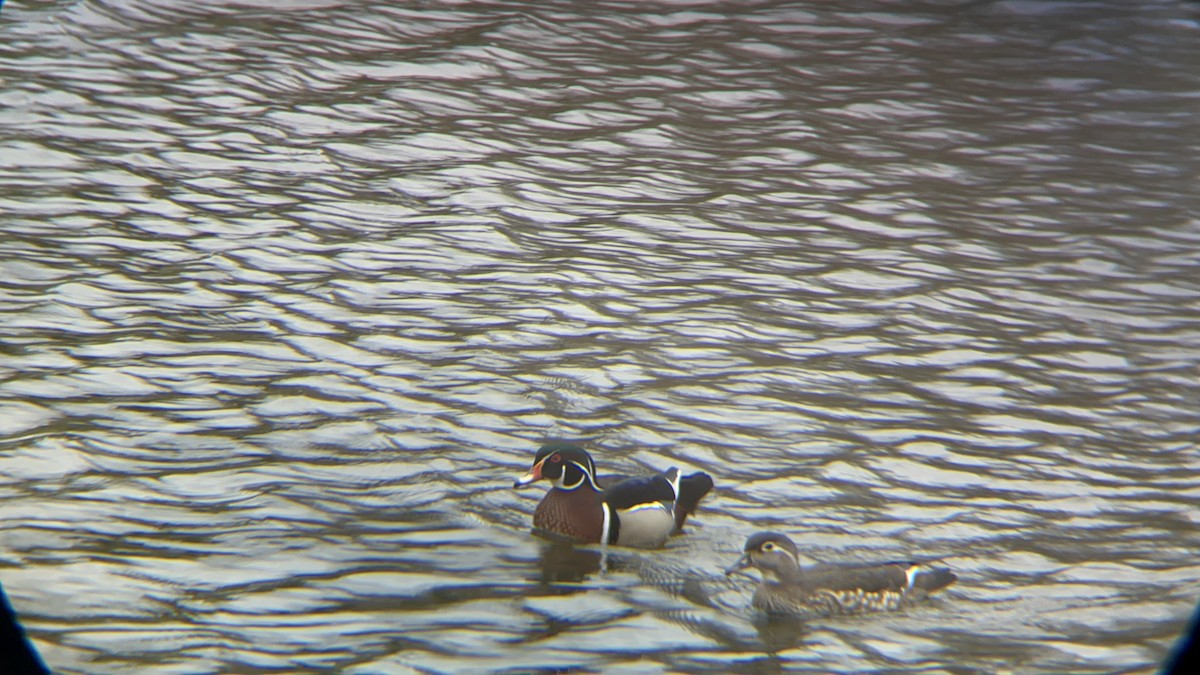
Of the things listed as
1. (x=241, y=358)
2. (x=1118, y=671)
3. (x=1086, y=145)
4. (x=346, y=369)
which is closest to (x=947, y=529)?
(x=1118, y=671)

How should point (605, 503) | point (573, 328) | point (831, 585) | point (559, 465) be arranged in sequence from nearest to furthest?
point (831, 585) → point (605, 503) → point (559, 465) → point (573, 328)

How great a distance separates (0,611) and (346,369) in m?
3.61

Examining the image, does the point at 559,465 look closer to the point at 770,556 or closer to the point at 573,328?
the point at 770,556

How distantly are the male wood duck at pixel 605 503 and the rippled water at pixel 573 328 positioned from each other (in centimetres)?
16

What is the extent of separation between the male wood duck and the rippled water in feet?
0.52

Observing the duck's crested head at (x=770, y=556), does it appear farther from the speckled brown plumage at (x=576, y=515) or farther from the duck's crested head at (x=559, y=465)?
the duck's crested head at (x=559, y=465)

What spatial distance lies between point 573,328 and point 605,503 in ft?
10.8

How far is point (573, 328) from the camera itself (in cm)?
1088

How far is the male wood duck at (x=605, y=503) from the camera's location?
770 cm

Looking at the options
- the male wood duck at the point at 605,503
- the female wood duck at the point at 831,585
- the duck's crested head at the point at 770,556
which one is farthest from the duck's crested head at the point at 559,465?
the female wood duck at the point at 831,585

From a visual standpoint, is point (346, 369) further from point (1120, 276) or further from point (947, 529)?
point (1120, 276)

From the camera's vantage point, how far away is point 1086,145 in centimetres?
1603

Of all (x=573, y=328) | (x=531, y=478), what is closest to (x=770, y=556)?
(x=531, y=478)

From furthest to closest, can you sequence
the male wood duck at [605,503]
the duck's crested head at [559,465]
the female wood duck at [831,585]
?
the duck's crested head at [559,465] < the male wood duck at [605,503] < the female wood duck at [831,585]
